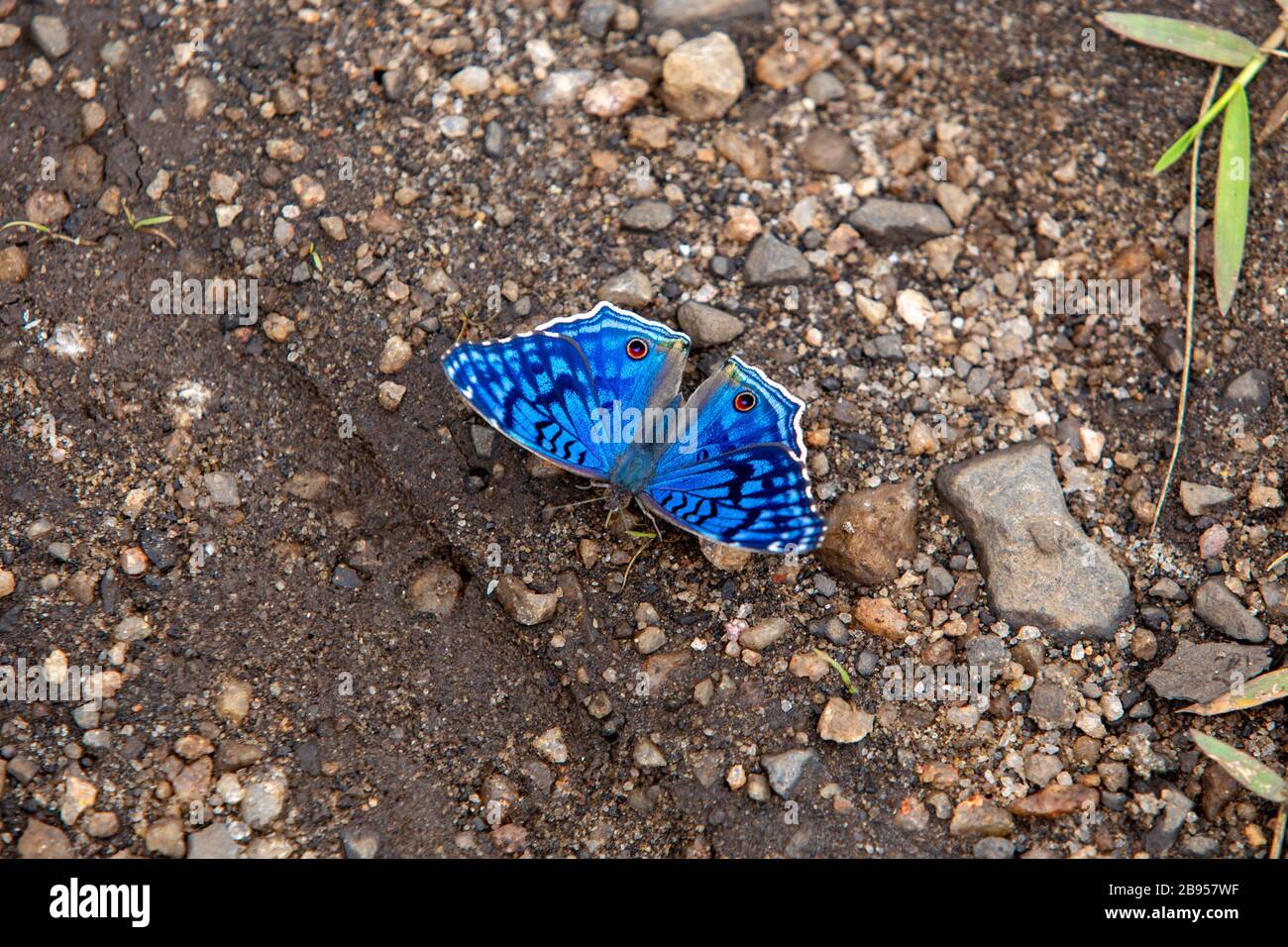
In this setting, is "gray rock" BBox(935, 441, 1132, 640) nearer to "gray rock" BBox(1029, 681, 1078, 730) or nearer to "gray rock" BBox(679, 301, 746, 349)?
"gray rock" BBox(1029, 681, 1078, 730)

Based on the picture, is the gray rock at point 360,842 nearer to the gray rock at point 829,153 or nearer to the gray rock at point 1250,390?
the gray rock at point 829,153

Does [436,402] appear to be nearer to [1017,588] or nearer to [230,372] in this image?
[230,372]

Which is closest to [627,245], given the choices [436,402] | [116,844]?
[436,402]

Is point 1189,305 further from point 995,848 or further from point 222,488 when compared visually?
point 222,488

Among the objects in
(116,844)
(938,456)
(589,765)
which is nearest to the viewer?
(116,844)

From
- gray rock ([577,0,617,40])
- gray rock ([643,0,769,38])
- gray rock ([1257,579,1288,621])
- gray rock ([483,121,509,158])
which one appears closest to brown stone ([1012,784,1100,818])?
gray rock ([1257,579,1288,621])
